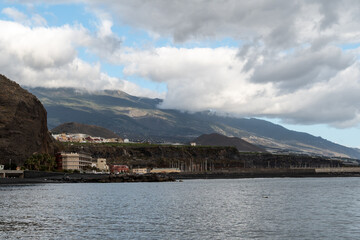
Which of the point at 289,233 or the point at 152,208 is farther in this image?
the point at 152,208

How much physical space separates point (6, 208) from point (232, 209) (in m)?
38.3

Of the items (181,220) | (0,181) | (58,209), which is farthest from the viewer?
(0,181)

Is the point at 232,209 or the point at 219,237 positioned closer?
the point at 219,237

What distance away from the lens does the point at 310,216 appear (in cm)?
7125

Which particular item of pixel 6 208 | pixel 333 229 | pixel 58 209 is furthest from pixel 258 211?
pixel 6 208

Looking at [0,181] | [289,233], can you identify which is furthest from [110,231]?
[0,181]

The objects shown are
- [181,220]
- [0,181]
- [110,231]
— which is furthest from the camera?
[0,181]

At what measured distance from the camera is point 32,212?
261 feet

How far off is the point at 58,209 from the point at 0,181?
115 meters

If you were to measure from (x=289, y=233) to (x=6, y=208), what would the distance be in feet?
169

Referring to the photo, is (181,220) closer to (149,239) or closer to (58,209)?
(149,239)

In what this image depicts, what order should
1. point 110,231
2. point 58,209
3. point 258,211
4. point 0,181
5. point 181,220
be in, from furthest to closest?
point 0,181 → point 58,209 → point 258,211 → point 181,220 → point 110,231

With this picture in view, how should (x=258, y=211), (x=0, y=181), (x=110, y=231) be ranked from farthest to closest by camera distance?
(x=0, y=181), (x=258, y=211), (x=110, y=231)

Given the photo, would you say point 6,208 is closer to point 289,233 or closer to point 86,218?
point 86,218
